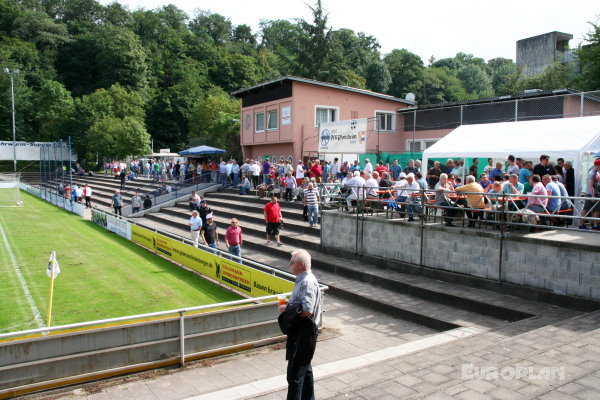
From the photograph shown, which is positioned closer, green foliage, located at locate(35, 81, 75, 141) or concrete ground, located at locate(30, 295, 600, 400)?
concrete ground, located at locate(30, 295, 600, 400)

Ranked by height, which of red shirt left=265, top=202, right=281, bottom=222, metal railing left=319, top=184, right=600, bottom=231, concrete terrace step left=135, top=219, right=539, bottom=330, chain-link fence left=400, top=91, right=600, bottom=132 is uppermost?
chain-link fence left=400, top=91, right=600, bottom=132

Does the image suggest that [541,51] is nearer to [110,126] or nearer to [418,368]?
[110,126]

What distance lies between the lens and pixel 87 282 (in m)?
14.5

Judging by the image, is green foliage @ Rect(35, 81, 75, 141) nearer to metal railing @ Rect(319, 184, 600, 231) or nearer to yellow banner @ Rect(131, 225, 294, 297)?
yellow banner @ Rect(131, 225, 294, 297)

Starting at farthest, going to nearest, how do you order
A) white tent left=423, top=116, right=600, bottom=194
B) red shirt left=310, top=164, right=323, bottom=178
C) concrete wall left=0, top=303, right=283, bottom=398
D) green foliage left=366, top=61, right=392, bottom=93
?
green foliage left=366, top=61, right=392, bottom=93, red shirt left=310, top=164, right=323, bottom=178, white tent left=423, top=116, right=600, bottom=194, concrete wall left=0, top=303, right=283, bottom=398

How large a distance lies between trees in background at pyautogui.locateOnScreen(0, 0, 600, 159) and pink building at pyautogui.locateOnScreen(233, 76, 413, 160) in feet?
39.8

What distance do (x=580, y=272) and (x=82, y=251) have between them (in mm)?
18063

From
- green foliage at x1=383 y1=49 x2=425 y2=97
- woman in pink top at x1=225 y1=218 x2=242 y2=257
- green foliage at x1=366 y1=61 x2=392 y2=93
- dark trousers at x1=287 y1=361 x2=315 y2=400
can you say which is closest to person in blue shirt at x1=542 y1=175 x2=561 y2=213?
dark trousers at x1=287 y1=361 x2=315 y2=400

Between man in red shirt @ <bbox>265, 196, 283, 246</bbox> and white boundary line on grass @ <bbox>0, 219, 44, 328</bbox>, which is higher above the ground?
man in red shirt @ <bbox>265, 196, 283, 246</bbox>

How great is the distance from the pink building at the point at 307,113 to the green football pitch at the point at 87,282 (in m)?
12.9

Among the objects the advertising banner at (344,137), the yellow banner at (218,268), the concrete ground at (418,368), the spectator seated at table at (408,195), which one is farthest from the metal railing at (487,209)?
the advertising banner at (344,137)

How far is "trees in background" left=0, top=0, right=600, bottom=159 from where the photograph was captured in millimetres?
49344

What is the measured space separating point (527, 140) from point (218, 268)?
9785 mm

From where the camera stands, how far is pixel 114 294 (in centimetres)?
1323
